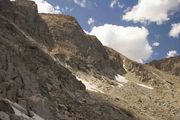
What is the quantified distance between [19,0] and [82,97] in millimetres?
47963

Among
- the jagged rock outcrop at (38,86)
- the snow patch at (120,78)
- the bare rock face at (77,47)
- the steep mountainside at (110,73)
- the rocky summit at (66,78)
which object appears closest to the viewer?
the jagged rock outcrop at (38,86)

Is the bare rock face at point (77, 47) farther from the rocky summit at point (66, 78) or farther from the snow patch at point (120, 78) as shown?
the snow patch at point (120, 78)

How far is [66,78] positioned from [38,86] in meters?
13.8

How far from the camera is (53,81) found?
52.5 metres

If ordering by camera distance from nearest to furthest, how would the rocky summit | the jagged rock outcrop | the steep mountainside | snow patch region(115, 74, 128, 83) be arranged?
the jagged rock outcrop → the rocky summit → the steep mountainside → snow patch region(115, 74, 128, 83)

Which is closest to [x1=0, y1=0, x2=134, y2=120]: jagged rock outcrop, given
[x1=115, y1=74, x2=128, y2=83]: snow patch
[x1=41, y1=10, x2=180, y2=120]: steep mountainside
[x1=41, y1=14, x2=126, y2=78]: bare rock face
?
[x1=41, y1=10, x2=180, y2=120]: steep mountainside

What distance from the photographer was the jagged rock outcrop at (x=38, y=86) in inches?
1391

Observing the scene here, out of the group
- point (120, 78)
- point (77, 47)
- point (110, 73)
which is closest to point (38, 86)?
point (77, 47)

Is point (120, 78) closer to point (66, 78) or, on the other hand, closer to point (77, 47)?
point (77, 47)

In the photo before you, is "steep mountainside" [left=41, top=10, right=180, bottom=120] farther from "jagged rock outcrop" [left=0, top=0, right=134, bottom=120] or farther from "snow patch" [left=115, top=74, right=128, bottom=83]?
"jagged rock outcrop" [left=0, top=0, right=134, bottom=120]

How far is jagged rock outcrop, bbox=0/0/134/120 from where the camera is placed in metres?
35.3

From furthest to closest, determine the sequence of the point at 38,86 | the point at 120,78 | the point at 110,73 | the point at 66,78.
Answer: the point at 110,73 → the point at 120,78 → the point at 66,78 → the point at 38,86

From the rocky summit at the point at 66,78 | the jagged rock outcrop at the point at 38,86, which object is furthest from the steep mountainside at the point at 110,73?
the jagged rock outcrop at the point at 38,86

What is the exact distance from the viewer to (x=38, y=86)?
146 feet
